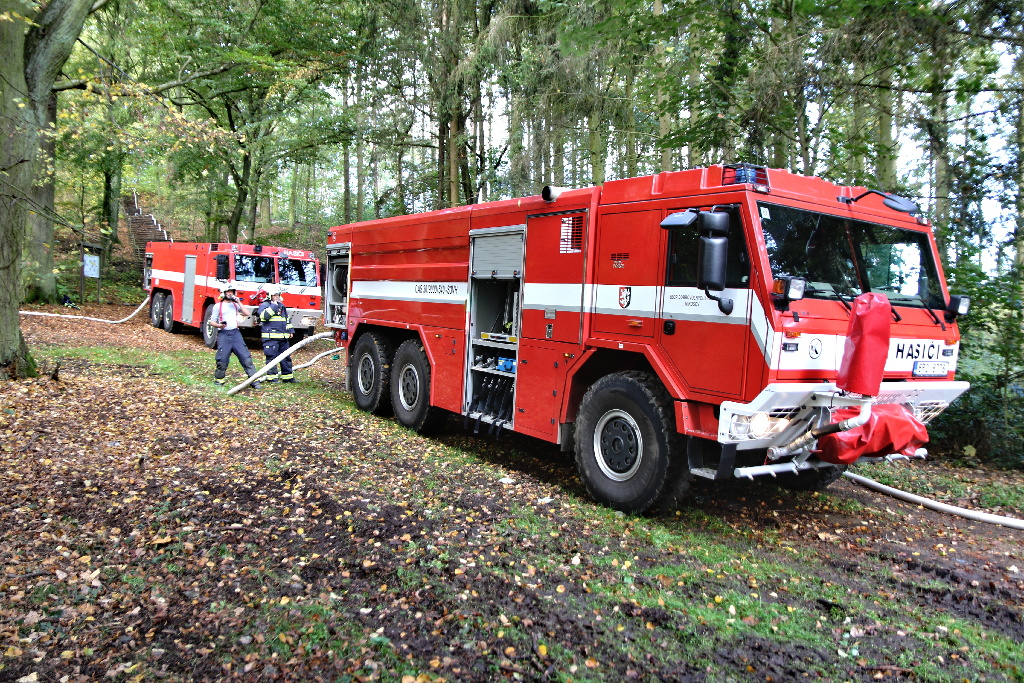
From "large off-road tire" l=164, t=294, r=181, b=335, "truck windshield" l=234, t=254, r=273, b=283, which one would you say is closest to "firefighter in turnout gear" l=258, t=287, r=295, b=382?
"truck windshield" l=234, t=254, r=273, b=283

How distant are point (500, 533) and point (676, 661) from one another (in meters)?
2.05

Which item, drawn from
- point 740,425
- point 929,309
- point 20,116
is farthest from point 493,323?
point 20,116

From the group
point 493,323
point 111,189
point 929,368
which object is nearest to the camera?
point 929,368

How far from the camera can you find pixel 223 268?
16266 mm

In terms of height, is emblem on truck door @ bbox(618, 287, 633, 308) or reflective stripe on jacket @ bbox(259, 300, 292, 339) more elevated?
emblem on truck door @ bbox(618, 287, 633, 308)

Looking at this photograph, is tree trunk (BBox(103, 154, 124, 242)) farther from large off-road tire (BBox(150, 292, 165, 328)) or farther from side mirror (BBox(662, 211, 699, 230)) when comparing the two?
side mirror (BBox(662, 211, 699, 230))

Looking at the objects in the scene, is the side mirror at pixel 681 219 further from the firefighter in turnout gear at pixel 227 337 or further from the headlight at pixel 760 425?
the firefighter in turnout gear at pixel 227 337

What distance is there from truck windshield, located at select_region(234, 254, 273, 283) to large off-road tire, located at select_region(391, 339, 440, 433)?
335 inches

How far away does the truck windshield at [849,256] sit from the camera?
16.3 ft

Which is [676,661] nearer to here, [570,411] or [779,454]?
[779,454]

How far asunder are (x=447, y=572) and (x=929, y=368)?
4.20m

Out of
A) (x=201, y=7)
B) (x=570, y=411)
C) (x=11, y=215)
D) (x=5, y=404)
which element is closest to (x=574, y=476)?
(x=570, y=411)

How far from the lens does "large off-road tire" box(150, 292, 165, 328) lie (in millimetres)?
20172

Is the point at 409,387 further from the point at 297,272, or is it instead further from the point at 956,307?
the point at 297,272
